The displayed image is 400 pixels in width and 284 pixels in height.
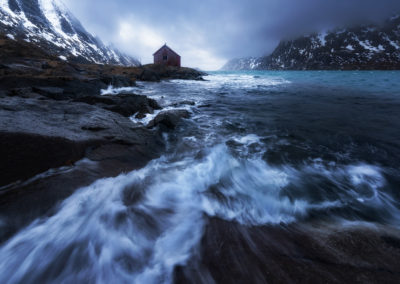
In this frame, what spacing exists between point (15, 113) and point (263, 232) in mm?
5270

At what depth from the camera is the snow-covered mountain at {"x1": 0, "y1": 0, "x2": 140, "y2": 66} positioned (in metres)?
71.3

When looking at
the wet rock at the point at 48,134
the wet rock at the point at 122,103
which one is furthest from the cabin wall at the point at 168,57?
the wet rock at the point at 48,134

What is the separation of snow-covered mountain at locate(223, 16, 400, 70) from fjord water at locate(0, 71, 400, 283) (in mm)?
120248

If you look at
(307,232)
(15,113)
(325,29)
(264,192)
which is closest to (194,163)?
(264,192)

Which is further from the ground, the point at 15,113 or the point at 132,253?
the point at 15,113

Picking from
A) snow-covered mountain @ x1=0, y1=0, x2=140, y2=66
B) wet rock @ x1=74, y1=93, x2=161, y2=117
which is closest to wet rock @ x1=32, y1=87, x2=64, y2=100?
wet rock @ x1=74, y1=93, x2=161, y2=117

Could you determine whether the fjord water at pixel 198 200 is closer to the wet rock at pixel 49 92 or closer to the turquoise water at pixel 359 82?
the wet rock at pixel 49 92

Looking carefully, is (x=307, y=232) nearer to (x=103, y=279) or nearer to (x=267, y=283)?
(x=267, y=283)

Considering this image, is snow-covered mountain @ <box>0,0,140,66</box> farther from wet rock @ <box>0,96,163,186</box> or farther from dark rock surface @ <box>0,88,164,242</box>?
dark rock surface @ <box>0,88,164,242</box>

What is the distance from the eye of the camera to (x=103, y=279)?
5.93ft

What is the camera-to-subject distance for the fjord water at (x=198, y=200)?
1.97 metres

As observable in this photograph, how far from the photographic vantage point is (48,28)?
10231 cm

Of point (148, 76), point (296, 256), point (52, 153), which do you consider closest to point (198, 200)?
point (296, 256)

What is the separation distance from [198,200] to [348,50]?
152 meters
